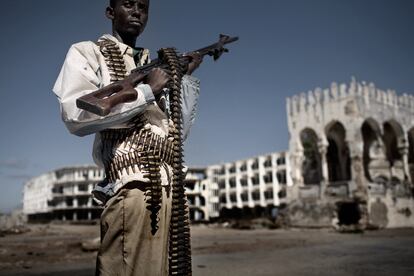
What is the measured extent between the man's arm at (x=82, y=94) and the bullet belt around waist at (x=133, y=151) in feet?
0.57

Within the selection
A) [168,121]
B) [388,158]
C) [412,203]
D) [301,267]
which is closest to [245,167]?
[388,158]

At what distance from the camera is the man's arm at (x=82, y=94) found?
1790 millimetres

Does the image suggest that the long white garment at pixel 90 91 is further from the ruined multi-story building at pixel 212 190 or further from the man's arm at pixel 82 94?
the ruined multi-story building at pixel 212 190

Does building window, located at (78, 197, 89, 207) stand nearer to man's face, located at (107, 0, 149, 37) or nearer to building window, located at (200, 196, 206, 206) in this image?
building window, located at (200, 196, 206, 206)

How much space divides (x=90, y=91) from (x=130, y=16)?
1.98 feet

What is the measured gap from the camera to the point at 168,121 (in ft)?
7.43

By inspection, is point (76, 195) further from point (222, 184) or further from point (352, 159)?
point (352, 159)

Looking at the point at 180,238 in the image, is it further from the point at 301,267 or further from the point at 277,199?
the point at 277,199

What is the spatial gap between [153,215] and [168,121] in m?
0.63

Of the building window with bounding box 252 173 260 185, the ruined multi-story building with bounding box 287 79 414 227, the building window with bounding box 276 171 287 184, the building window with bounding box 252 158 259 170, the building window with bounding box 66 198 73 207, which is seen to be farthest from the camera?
the building window with bounding box 66 198 73 207

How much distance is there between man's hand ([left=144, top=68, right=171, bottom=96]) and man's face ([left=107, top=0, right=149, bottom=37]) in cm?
36

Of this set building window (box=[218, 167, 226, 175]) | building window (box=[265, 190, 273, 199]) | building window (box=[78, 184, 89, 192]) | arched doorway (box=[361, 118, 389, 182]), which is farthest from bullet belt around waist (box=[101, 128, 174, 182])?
building window (box=[78, 184, 89, 192])

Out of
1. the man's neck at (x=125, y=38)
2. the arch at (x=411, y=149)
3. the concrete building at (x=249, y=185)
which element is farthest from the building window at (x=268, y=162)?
the man's neck at (x=125, y=38)

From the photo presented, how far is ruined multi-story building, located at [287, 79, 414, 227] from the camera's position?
25516mm
